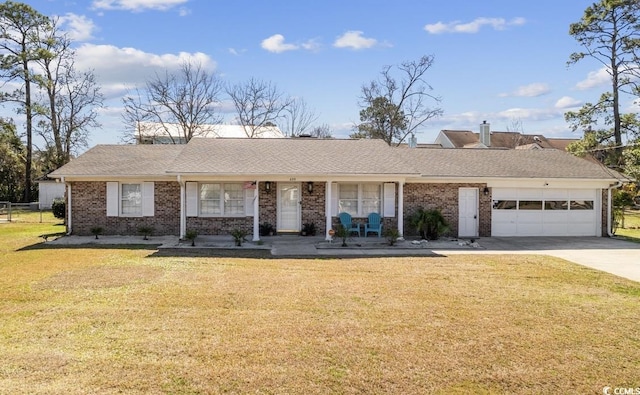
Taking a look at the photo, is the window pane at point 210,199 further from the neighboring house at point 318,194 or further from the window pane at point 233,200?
the window pane at point 233,200

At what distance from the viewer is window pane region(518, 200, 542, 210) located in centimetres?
1817

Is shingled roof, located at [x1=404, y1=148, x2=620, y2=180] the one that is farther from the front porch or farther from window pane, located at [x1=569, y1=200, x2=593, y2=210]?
the front porch

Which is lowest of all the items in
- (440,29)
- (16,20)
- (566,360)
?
(566,360)

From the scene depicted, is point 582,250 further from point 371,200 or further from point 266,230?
point 266,230

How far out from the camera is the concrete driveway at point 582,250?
40.0 feet

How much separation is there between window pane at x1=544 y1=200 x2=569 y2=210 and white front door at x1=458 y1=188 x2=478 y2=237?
116 inches

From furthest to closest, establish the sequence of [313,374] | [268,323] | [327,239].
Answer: [327,239] → [268,323] → [313,374]

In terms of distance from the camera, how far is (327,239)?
52.3 feet

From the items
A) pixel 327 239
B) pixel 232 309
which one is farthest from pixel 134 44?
pixel 232 309

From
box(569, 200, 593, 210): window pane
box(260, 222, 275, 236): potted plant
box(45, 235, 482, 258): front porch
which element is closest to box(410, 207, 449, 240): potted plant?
box(45, 235, 482, 258): front porch

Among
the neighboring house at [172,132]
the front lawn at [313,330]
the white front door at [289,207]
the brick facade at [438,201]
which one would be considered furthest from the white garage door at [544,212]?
the neighboring house at [172,132]

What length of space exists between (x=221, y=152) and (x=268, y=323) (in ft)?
40.4

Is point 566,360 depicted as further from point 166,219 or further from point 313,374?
point 166,219

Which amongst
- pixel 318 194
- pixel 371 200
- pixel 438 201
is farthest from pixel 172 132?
pixel 438 201
